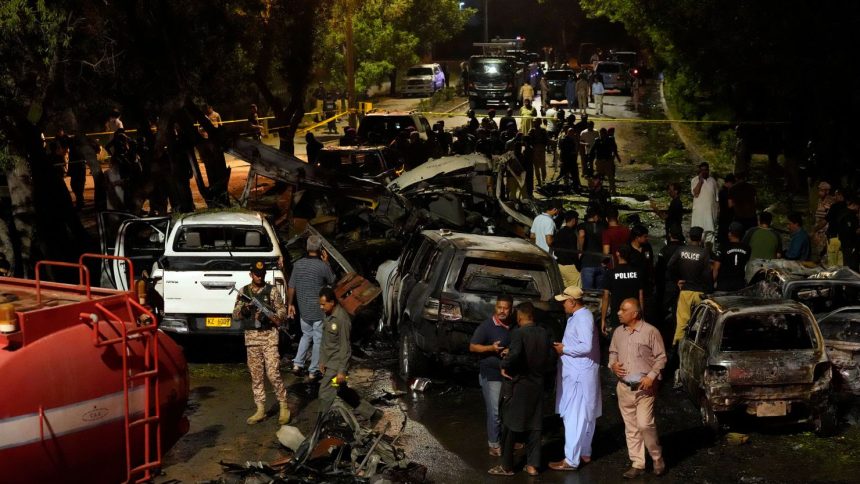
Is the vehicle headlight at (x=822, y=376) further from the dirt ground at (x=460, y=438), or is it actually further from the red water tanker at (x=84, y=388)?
the red water tanker at (x=84, y=388)

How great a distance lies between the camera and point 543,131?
25.9 m

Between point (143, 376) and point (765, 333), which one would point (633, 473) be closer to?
point (765, 333)

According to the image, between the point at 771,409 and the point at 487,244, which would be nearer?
the point at 771,409

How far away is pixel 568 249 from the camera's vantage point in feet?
48.4

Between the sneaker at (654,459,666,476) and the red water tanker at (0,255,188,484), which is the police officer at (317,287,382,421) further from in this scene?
the sneaker at (654,459,666,476)

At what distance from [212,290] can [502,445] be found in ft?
16.2

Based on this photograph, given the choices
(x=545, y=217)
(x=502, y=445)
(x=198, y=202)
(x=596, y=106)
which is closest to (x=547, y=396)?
(x=502, y=445)

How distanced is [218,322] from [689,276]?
5.91 meters

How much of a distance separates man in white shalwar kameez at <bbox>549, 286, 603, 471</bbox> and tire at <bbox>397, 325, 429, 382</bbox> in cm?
294

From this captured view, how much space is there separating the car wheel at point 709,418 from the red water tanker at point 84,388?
521 cm

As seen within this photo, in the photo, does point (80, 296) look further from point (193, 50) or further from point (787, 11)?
point (787, 11)

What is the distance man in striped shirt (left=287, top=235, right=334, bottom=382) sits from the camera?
41.3 ft

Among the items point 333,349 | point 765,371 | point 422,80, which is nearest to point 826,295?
point 765,371

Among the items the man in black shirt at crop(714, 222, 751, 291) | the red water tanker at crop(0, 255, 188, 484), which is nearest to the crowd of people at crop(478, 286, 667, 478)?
the red water tanker at crop(0, 255, 188, 484)
